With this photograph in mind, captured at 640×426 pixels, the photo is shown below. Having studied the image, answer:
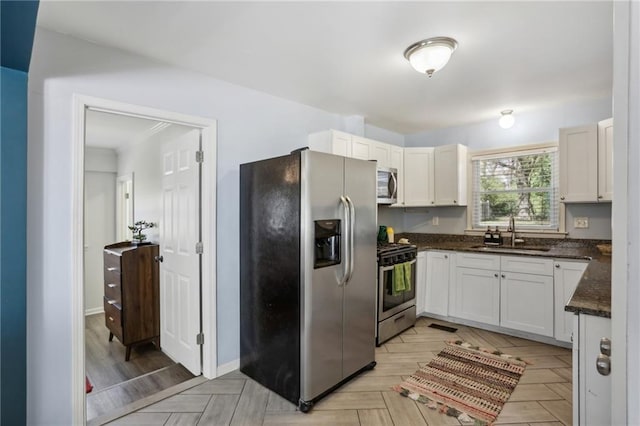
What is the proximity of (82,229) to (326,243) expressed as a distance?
1575mm

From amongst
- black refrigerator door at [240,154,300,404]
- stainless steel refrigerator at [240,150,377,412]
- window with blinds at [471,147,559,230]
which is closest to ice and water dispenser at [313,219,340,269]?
stainless steel refrigerator at [240,150,377,412]

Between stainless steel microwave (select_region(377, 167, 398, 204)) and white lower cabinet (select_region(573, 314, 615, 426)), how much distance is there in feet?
7.80

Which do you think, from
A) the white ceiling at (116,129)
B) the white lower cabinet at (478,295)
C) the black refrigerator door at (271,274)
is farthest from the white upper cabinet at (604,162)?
the white ceiling at (116,129)

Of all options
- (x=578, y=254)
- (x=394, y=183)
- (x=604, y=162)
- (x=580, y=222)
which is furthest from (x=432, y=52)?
(x=580, y=222)

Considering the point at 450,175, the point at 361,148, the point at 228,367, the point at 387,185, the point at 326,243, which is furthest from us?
the point at 450,175

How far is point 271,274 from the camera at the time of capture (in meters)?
2.42

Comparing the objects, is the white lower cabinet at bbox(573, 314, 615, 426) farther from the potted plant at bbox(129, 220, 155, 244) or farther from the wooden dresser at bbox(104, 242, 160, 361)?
the potted plant at bbox(129, 220, 155, 244)

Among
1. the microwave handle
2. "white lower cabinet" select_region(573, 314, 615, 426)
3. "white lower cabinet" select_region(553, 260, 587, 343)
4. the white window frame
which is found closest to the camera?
"white lower cabinet" select_region(573, 314, 615, 426)

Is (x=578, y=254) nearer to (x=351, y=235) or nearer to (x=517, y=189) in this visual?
(x=517, y=189)

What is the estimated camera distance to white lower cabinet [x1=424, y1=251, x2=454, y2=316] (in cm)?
379

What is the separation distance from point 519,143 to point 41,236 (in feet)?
15.2

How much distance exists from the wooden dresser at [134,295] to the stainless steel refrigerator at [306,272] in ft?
3.85

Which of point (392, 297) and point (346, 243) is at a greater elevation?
point (346, 243)

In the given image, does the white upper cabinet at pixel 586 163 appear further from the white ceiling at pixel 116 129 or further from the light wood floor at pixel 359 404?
the white ceiling at pixel 116 129
